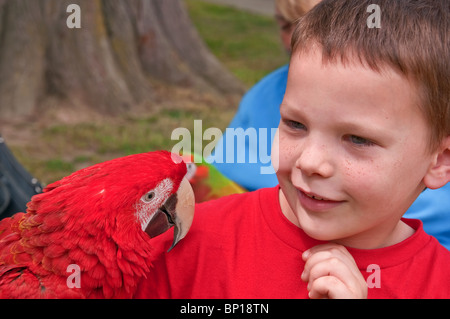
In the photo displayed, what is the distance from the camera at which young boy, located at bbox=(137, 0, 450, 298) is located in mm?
776

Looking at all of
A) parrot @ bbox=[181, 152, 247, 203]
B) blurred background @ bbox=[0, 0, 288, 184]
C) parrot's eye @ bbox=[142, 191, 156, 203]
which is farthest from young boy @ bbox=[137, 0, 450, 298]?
blurred background @ bbox=[0, 0, 288, 184]

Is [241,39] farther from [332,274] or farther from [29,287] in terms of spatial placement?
[332,274]

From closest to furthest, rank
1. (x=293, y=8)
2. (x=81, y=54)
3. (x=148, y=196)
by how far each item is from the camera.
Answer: (x=148, y=196) < (x=293, y=8) < (x=81, y=54)

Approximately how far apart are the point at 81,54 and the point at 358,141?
128 inches

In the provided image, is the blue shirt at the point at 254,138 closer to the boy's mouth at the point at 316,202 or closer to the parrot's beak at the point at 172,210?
the parrot's beak at the point at 172,210

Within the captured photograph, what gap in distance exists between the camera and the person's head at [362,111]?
77 centimetres

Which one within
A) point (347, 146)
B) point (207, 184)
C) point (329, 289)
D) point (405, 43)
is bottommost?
point (207, 184)

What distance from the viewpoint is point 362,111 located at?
2.52 ft

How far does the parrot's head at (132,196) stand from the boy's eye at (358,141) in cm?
36

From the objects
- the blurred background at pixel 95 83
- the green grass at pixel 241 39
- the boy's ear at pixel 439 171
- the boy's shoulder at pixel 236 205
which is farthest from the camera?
the green grass at pixel 241 39

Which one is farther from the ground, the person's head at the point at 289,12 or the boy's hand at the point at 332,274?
the person's head at the point at 289,12

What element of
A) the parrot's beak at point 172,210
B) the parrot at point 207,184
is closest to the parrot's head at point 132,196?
the parrot's beak at point 172,210

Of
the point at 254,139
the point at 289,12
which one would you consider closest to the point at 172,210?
the point at 254,139

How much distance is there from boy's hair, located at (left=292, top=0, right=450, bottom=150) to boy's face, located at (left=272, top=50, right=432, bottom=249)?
17 millimetres
